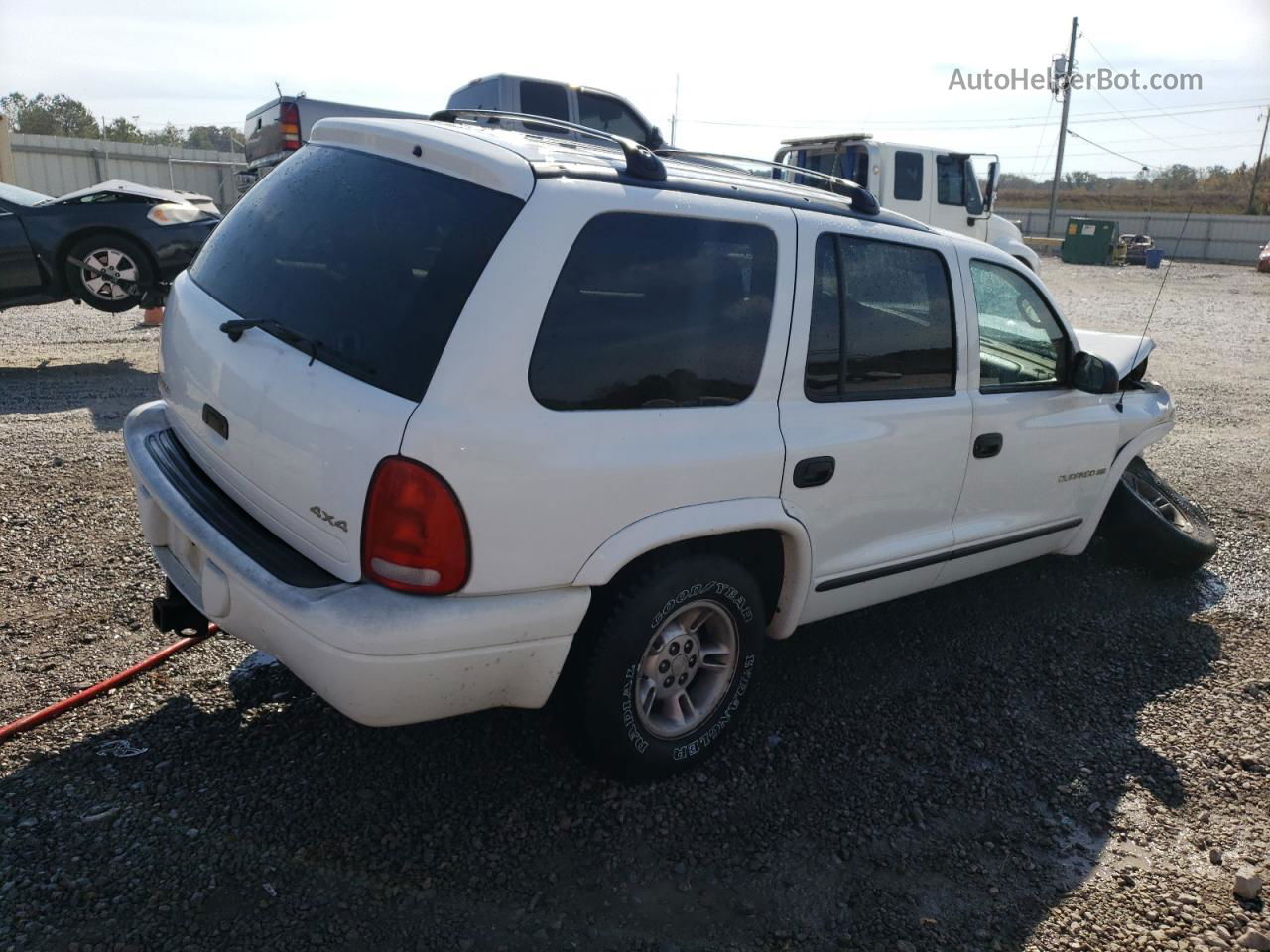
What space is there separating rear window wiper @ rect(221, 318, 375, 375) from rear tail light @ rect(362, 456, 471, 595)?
1.08ft

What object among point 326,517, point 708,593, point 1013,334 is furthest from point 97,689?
point 1013,334

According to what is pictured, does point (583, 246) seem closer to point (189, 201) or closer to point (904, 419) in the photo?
point (904, 419)

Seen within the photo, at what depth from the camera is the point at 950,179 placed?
1477cm

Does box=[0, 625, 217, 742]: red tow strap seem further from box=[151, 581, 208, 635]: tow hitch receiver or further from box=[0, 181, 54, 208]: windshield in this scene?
box=[0, 181, 54, 208]: windshield

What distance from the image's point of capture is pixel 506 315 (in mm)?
2426

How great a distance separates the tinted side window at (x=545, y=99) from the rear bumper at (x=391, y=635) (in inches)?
404

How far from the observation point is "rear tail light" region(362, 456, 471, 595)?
2.34m

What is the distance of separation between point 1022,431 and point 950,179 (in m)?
12.2

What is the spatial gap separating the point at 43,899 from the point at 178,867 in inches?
12.0

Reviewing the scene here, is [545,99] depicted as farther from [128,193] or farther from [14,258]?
[14,258]

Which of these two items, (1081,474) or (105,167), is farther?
(105,167)

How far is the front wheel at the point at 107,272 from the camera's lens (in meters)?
8.34

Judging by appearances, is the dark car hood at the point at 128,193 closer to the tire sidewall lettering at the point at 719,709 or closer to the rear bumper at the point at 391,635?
the rear bumper at the point at 391,635

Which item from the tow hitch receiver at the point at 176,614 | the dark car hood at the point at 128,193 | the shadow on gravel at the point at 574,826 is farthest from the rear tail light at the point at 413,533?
the dark car hood at the point at 128,193
